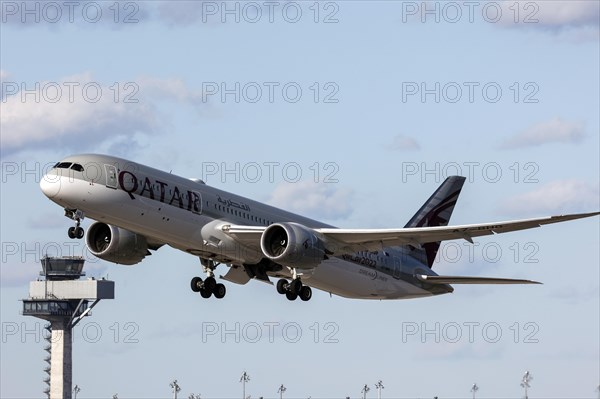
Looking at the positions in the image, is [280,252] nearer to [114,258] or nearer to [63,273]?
[114,258]

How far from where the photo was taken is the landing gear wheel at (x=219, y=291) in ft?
250

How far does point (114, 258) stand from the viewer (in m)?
73.2

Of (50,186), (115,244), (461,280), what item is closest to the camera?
(50,186)

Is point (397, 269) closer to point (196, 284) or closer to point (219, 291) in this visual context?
point (219, 291)

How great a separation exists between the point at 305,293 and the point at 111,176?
1482 cm

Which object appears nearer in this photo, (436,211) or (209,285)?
(209,285)

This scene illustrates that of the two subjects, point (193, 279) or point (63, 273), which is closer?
point (193, 279)

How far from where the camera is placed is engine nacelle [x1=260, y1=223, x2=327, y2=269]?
229 ft

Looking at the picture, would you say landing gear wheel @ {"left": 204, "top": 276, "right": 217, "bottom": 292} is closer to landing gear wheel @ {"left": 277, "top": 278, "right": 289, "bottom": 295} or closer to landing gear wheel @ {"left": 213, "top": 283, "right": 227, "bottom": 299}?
landing gear wheel @ {"left": 213, "top": 283, "right": 227, "bottom": 299}

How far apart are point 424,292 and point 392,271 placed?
3256 millimetres

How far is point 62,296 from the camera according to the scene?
18900cm

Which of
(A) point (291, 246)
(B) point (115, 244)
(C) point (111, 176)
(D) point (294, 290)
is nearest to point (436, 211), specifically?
(D) point (294, 290)

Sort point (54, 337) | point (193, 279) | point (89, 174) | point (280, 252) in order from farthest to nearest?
point (54, 337) < point (193, 279) < point (280, 252) < point (89, 174)

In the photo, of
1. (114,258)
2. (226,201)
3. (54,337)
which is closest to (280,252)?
(226,201)
